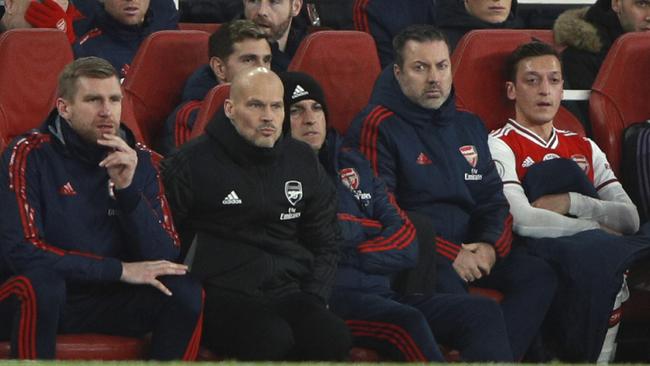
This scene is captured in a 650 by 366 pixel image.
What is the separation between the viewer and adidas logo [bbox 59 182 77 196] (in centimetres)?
530

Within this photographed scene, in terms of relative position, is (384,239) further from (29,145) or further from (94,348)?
(29,145)

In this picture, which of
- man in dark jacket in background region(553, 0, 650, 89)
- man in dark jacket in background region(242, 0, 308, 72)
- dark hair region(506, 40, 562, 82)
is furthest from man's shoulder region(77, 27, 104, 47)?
man in dark jacket in background region(553, 0, 650, 89)

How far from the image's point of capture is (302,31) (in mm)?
7543

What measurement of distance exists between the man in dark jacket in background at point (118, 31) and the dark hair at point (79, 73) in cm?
135

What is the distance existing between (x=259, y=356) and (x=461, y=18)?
2.64 metres

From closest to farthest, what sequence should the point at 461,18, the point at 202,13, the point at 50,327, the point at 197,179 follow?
the point at 50,327
the point at 197,179
the point at 461,18
the point at 202,13

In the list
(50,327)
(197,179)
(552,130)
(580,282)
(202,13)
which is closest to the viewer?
(50,327)

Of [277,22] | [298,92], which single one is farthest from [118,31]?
[298,92]

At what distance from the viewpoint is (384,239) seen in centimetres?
583

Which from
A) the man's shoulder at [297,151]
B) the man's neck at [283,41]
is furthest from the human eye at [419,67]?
the man's neck at [283,41]

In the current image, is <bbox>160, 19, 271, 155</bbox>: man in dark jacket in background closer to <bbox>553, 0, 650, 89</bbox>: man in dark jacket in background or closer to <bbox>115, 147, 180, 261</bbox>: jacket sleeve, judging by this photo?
<bbox>115, 147, 180, 261</bbox>: jacket sleeve

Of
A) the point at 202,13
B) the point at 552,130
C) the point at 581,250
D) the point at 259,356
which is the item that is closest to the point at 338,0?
the point at 202,13

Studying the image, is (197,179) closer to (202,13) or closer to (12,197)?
(12,197)

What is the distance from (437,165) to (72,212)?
165 cm
